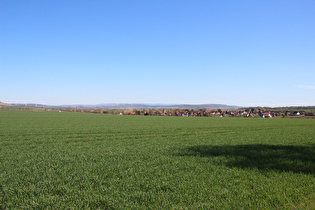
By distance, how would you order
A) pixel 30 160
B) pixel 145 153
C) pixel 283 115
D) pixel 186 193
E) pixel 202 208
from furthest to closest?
pixel 283 115 → pixel 145 153 → pixel 30 160 → pixel 186 193 → pixel 202 208

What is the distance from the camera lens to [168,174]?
26.4 ft

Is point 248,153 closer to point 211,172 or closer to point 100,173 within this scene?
point 211,172

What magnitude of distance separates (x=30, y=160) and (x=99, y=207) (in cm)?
649

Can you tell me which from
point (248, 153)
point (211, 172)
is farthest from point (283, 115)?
point (211, 172)

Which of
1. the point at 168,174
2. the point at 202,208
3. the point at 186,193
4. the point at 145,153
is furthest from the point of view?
the point at 145,153

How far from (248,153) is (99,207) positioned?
9.54 m

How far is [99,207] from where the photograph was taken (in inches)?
213

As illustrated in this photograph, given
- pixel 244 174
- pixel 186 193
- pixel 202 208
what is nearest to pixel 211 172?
pixel 244 174

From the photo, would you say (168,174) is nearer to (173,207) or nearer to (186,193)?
(186,193)

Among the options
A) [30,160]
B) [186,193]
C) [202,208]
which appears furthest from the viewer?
[30,160]

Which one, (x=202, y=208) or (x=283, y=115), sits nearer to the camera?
(x=202, y=208)

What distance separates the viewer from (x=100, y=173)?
8.19 m

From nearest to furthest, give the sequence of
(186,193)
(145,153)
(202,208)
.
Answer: (202,208), (186,193), (145,153)

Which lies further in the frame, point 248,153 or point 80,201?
point 248,153
